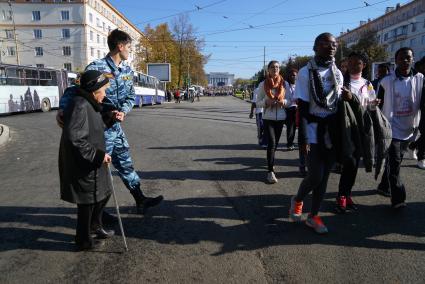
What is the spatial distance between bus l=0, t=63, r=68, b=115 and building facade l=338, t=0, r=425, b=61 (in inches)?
2117

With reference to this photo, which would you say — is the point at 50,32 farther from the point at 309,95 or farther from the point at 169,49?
the point at 309,95

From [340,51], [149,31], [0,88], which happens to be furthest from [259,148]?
[149,31]

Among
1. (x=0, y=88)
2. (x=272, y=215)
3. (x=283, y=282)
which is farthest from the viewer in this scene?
(x=0, y=88)

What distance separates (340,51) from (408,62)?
50178 millimetres

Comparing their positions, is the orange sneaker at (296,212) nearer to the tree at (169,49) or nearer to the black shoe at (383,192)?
the black shoe at (383,192)

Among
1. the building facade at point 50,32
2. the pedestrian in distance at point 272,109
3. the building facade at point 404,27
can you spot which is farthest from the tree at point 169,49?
the pedestrian in distance at point 272,109

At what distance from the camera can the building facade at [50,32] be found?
61.3 m

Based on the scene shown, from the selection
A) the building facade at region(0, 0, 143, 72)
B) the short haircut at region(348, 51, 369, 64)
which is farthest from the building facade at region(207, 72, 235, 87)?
the short haircut at region(348, 51, 369, 64)

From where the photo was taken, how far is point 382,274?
9.50ft

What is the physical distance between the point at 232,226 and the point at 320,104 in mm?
1620

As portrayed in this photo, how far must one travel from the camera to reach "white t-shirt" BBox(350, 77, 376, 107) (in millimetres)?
4180

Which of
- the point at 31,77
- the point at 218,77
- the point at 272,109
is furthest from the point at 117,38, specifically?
the point at 218,77

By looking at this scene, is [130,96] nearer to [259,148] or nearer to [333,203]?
[333,203]

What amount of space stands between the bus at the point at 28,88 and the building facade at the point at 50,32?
39.4 metres
